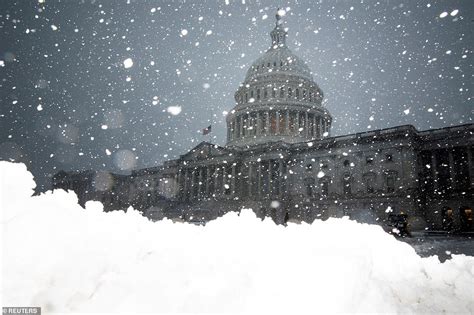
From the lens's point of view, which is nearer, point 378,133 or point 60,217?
point 60,217

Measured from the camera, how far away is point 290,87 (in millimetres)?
66125

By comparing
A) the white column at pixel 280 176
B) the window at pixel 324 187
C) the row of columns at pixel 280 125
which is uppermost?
the row of columns at pixel 280 125

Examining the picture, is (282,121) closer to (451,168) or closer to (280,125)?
(280,125)

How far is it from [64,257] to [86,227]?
16.6 inches

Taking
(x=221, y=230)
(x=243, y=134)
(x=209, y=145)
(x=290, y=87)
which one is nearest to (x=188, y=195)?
(x=209, y=145)

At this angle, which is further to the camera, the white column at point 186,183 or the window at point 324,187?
the white column at point 186,183

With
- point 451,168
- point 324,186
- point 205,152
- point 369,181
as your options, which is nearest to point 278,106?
point 205,152

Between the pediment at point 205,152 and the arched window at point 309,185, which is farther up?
the pediment at point 205,152

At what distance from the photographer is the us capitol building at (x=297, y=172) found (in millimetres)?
37469

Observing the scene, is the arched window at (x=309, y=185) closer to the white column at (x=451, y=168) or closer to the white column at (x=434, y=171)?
the white column at (x=434, y=171)

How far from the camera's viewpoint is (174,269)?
7.90 ft

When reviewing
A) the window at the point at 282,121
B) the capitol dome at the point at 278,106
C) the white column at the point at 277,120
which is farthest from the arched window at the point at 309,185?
the window at the point at 282,121

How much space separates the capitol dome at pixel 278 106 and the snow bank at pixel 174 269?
5575 cm

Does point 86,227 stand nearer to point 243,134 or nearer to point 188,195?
point 188,195
